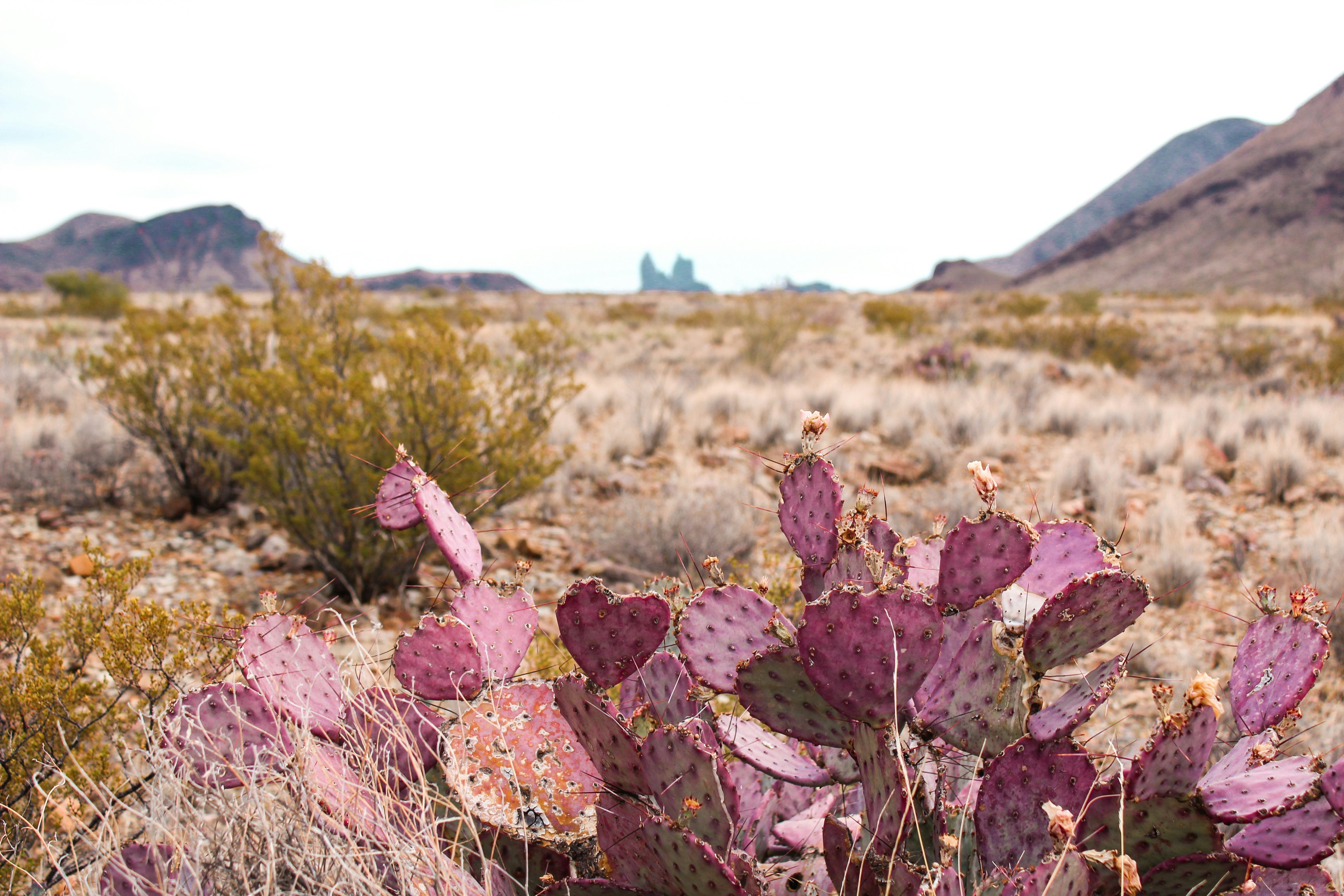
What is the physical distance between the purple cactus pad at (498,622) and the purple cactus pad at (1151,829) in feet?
3.86

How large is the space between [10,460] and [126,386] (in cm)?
99

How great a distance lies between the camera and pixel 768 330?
48.2 ft

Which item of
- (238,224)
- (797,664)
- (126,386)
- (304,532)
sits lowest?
(304,532)

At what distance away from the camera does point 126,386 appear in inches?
236

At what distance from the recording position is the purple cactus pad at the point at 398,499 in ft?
6.20

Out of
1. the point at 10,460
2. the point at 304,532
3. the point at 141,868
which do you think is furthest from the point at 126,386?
the point at 141,868

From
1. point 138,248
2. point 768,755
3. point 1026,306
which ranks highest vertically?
point 138,248

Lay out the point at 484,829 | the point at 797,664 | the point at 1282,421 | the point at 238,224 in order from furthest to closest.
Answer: the point at 238,224 < the point at 1282,421 < the point at 484,829 < the point at 797,664

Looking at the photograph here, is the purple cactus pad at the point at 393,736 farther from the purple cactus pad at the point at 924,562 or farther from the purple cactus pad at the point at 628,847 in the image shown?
the purple cactus pad at the point at 924,562

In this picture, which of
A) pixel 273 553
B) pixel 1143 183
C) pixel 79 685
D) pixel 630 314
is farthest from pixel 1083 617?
pixel 1143 183

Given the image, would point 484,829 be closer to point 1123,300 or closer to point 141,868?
point 141,868

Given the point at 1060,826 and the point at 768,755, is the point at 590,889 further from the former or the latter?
the point at 1060,826

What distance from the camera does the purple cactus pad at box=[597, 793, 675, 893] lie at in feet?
4.41

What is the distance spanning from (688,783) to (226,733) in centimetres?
104
